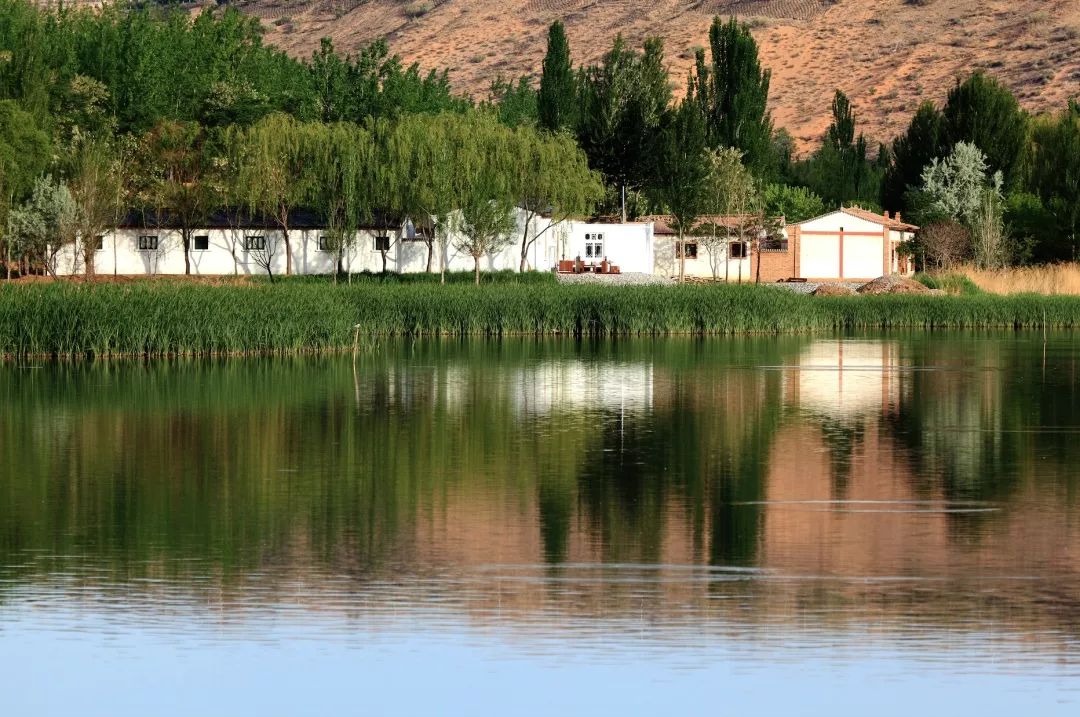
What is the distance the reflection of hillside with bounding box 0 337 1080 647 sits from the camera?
15180 millimetres

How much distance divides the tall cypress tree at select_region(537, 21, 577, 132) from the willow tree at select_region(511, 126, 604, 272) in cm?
1940

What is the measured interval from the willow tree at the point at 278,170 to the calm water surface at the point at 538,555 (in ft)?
128

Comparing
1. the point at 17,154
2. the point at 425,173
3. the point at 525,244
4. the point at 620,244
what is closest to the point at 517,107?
the point at 620,244

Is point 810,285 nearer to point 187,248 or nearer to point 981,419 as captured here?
point 187,248

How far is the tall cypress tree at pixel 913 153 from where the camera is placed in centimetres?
9194

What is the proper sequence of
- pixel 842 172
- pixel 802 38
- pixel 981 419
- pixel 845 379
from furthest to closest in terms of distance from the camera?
1. pixel 802 38
2. pixel 842 172
3. pixel 845 379
4. pixel 981 419

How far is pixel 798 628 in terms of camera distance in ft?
45.0

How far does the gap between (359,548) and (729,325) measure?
39.3 m

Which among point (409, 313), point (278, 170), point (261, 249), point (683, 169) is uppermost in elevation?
point (683, 169)

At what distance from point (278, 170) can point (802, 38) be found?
97914 millimetres

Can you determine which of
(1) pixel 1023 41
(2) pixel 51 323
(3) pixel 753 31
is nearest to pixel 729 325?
(2) pixel 51 323

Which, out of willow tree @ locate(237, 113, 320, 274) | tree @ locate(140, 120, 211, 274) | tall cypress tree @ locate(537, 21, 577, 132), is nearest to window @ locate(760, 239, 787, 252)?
tall cypress tree @ locate(537, 21, 577, 132)

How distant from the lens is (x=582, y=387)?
1417 inches

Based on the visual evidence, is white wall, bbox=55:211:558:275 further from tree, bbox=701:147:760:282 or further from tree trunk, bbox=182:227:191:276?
tree, bbox=701:147:760:282
